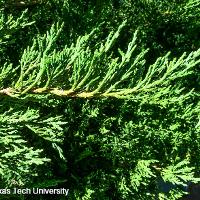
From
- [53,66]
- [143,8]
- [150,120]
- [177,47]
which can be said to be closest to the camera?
[53,66]

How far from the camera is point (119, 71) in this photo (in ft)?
10.8

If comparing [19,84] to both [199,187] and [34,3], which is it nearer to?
[34,3]

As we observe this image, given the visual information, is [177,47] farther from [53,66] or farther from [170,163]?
[53,66]

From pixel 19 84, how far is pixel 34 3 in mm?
2806

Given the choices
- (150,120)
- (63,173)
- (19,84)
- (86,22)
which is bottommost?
(63,173)

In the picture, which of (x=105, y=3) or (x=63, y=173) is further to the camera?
(x=105, y=3)

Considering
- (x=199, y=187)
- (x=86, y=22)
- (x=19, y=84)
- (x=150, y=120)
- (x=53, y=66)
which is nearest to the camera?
(x=53, y=66)

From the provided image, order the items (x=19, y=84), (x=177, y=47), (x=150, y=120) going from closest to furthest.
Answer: (x=19, y=84), (x=150, y=120), (x=177, y=47)

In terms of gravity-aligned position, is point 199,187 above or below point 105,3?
below

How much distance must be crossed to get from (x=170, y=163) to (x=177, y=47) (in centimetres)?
272

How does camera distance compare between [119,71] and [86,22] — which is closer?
[119,71]

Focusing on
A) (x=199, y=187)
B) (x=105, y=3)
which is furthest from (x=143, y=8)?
(x=199, y=187)

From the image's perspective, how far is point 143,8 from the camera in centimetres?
645

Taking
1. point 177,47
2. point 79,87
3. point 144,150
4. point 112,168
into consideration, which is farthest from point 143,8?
point 79,87
